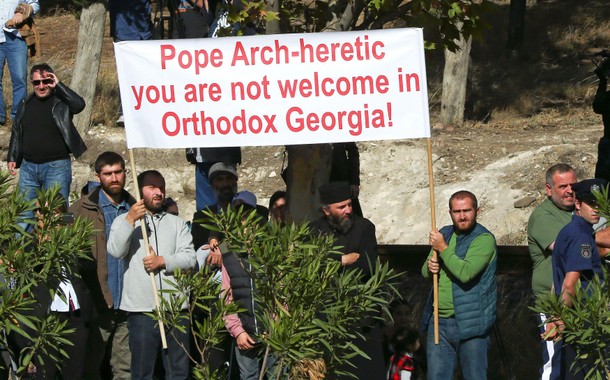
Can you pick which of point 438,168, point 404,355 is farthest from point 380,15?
point 438,168

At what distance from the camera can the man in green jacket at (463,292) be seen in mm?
9102

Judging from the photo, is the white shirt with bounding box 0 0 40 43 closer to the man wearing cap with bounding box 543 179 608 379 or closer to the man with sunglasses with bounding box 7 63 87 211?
the man with sunglasses with bounding box 7 63 87 211

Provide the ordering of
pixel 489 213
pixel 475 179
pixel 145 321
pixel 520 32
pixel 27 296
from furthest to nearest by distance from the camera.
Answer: pixel 520 32, pixel 475 179, pixel 489 213, pixel 145 321, pixel 27 296

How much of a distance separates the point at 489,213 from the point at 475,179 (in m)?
1.13

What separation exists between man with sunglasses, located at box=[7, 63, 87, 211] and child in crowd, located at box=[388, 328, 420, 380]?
3136 mm

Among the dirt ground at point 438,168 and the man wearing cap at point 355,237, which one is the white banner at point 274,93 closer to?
the man wearing cap at point 355,237

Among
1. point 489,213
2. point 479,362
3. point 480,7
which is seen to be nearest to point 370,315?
point 479,362

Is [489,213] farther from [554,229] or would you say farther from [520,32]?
[520,32]

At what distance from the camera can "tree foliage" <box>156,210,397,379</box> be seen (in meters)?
7.68

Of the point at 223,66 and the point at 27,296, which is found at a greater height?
the point at 223,66

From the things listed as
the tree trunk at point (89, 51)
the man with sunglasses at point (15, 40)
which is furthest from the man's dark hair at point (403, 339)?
the tree trunk at point (89, 51)

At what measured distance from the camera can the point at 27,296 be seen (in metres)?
8.43

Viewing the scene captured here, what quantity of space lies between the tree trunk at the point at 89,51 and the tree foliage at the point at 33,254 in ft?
29.9

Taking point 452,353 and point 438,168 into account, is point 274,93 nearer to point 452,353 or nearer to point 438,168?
point 452,353
